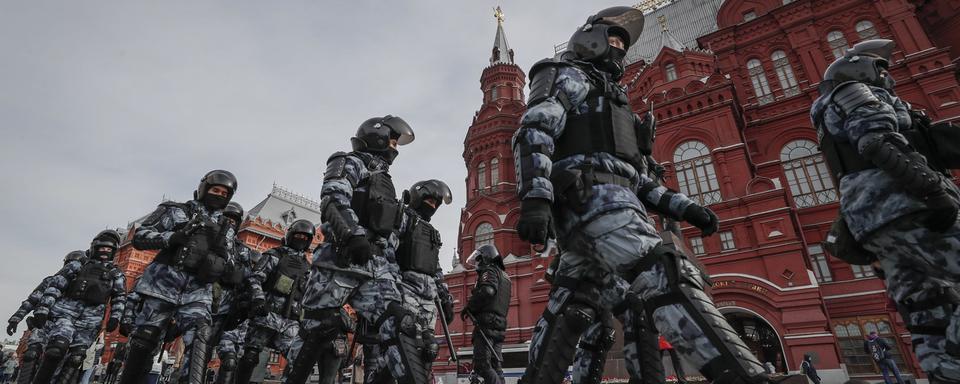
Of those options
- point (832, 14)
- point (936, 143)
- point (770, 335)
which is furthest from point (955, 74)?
point (936, 143)

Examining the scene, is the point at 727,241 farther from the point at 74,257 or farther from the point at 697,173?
the point at 74,257

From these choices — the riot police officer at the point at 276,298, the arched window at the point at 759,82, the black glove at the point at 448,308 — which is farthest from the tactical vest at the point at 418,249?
the arched window at the point at 759,82

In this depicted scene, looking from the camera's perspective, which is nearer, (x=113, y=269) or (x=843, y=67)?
(x=843, y=67)

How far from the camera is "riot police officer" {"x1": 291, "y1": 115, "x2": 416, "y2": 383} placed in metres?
3.53

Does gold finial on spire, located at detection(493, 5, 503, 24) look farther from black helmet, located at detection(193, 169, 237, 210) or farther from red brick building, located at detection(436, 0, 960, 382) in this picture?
black helmet, located at detection(193, 169, 237, 210)

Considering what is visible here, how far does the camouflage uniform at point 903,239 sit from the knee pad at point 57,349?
31.3ft

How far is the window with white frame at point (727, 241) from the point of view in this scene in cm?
1695

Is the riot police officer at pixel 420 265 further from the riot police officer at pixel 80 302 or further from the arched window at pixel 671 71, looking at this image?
the arched window at pixel 671 71

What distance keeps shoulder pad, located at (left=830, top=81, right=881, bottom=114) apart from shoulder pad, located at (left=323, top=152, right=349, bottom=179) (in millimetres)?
4194

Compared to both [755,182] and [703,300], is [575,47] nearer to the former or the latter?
[703,300]

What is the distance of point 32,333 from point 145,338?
→ 5792 mm

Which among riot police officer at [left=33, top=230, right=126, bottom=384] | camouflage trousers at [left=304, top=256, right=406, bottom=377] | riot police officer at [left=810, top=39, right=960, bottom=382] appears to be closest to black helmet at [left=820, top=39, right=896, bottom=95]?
riot police officer at [left=810, top=39, right=960, bottom=382]

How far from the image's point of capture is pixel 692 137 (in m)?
20.0

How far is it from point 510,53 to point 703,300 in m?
33.6
